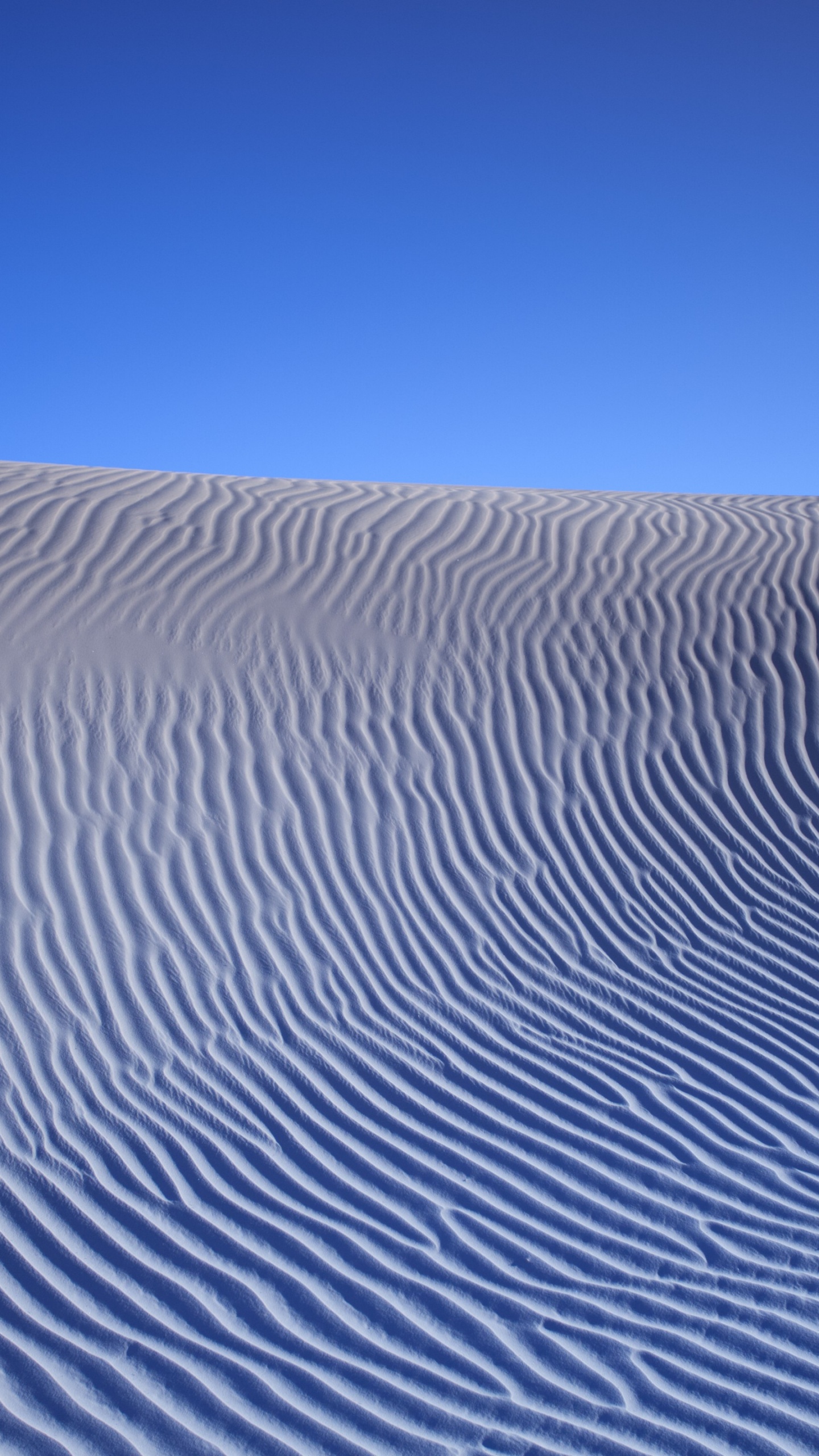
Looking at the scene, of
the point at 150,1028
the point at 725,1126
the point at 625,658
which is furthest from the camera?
the point at 625,658

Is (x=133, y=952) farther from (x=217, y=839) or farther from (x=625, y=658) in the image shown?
(x=625, y=658)

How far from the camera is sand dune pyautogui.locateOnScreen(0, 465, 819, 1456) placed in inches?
114

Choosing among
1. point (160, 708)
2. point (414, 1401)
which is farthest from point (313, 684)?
point (414, 1401)

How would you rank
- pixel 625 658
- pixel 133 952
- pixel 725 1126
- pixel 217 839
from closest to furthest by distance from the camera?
1. pixel 725 1126
2. pixel 133 952
3. pixel 217 839
4. pixel 625 658

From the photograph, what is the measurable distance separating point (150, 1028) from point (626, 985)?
222 cm

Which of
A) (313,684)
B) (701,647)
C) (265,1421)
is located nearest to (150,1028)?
(265,1421)

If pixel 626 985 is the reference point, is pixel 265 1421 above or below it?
below

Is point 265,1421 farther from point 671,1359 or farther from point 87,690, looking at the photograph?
point 87,690

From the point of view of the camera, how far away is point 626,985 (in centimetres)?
497

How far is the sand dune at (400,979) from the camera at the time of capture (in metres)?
2.90

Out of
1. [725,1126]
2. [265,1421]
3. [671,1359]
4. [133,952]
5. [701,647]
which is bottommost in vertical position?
[265,1421]

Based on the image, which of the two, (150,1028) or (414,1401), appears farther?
(150,1028)

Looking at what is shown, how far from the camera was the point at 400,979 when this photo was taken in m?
4.82

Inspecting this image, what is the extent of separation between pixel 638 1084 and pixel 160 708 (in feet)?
11.4
